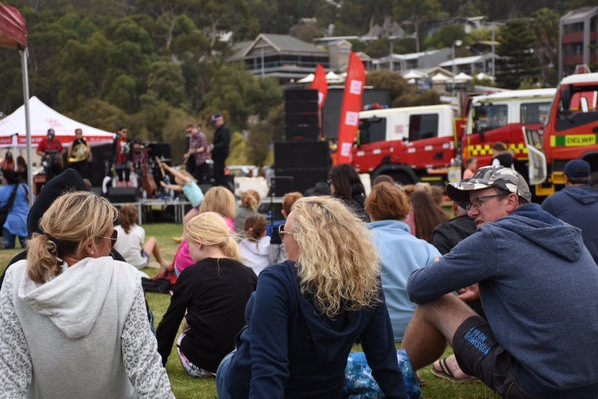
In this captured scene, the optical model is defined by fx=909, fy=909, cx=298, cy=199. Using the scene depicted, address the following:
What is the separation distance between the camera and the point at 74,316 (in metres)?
3.05

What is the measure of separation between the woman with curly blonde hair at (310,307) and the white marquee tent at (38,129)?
1863 cm

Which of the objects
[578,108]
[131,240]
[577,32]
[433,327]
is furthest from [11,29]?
[577,32]

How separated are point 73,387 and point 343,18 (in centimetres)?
12709

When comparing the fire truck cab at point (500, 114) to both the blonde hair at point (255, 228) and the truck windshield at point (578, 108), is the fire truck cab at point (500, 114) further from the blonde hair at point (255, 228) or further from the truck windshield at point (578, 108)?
the blonde hair at point (255, 228)

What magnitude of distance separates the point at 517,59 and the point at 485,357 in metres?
64.9

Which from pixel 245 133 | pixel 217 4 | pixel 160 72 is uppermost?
pixel 217 4

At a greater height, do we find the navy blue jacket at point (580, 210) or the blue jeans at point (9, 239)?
the navy blue jacket at point (580, 210)

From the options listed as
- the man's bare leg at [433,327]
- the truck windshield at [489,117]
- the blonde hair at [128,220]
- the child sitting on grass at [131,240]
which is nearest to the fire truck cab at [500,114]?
the truck windshield at [489,117]

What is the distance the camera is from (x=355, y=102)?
63.0ft

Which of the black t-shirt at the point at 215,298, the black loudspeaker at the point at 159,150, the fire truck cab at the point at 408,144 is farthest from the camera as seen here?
the fire truck cab at the point at 408,144

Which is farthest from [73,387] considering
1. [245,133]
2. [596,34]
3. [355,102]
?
[596,34]

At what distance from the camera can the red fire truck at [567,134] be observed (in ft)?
52.8

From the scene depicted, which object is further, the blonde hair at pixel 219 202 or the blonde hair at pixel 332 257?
the blonde hair at pixel 219 202

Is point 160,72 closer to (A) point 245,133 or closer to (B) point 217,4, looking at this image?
(A) point 245,133
